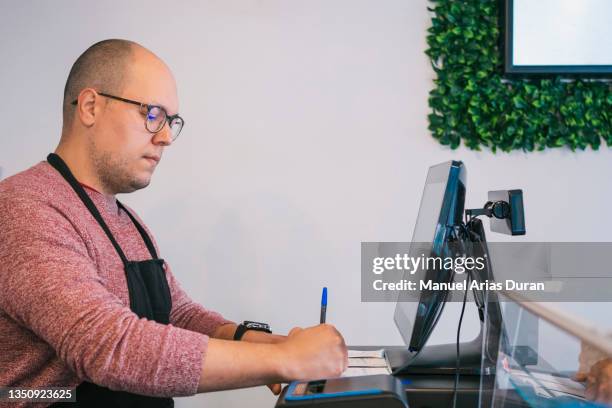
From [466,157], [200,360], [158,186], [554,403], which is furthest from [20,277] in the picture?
[466,157]

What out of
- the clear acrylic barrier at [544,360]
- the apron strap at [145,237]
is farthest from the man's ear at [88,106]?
the clear acrylic barrier at [544,360]

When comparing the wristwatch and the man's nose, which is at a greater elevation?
the man's nose

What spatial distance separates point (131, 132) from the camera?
131 centimetres

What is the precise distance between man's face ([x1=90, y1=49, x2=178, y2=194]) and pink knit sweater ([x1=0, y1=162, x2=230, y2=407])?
0.44ft

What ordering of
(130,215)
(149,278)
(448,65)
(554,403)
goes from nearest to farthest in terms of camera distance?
(554,403) < (149,278) < (130,215) < (448,65)

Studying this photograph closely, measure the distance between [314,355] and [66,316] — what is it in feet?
1.35

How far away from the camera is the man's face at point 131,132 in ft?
4.26

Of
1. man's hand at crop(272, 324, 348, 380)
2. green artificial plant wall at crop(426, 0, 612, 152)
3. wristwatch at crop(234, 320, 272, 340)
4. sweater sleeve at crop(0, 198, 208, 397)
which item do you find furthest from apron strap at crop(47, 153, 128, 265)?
green artificial plant wall at crop(426, 0, 612, 152)

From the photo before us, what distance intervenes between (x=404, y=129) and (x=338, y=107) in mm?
306

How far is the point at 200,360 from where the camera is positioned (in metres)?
0.92

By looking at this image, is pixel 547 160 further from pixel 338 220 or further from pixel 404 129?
pixel 338 220

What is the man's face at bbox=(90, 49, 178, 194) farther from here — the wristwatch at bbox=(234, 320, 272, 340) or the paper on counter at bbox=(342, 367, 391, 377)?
the paper on counter at bbox=(342, 367, 391, 377)

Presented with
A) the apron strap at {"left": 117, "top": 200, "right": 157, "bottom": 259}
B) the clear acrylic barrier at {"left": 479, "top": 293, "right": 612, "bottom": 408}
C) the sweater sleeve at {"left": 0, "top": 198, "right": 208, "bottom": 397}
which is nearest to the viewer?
the clear acrylic barrier at {"left": 479, "top": 293, "right": 612, "bottom": 408}

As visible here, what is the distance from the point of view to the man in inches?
36.0
